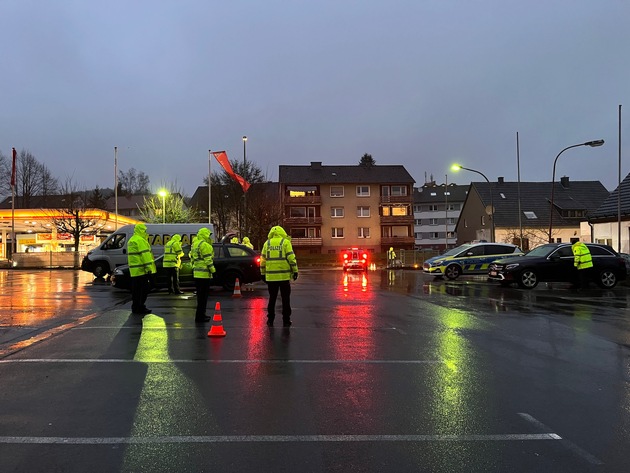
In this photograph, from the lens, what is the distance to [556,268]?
17.2 metres

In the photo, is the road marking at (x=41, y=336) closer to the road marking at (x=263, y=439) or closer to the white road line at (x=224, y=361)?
the white road line at (x=224, y=361)

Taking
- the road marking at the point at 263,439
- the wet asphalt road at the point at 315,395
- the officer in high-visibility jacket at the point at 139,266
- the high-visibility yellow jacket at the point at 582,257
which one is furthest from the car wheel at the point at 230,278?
the road marking at the point at 263,439

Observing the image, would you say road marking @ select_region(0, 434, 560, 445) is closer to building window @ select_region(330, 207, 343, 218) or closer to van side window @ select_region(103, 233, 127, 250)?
van side window @ select_region(103, 233, 127, 250)

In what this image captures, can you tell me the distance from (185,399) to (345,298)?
9145mm

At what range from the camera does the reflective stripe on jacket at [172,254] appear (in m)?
13.8

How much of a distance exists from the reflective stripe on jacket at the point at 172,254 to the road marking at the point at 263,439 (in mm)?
10040

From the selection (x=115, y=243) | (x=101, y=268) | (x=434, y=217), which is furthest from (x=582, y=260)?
(x=434, y=217)

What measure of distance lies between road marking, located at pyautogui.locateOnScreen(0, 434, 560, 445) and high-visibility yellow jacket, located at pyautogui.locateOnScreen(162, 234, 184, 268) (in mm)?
10024

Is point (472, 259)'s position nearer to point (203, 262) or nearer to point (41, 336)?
point (203, 262)

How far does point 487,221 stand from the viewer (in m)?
53.3

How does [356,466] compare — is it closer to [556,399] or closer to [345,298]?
[556,399]

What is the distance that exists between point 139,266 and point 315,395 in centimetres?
618

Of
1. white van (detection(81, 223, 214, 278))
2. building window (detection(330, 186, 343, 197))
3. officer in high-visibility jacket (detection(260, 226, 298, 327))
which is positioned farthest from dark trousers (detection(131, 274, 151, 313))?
building window (detection(330, 186, 343, 197))

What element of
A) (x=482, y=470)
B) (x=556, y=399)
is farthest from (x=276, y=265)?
(x=482, y=470)
